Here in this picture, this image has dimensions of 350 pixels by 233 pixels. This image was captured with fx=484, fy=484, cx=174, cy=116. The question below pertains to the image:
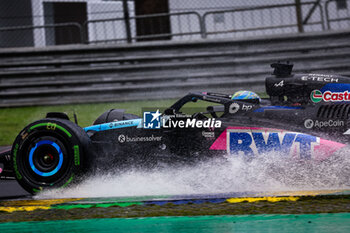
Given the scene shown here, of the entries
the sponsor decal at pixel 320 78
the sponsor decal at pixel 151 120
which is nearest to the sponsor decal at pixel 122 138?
the sponsor decal at pixel 151 120

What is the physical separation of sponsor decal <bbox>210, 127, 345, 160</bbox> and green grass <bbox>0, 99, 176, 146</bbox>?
388cm

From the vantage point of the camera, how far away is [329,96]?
14.7 feet

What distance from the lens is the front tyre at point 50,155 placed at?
13.6 feet

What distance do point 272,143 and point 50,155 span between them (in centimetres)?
192

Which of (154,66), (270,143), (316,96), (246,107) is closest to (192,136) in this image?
(246,107)

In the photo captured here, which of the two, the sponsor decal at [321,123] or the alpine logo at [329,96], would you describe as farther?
the alpine logo at [329,96]

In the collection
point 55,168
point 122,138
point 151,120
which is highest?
point 151,120

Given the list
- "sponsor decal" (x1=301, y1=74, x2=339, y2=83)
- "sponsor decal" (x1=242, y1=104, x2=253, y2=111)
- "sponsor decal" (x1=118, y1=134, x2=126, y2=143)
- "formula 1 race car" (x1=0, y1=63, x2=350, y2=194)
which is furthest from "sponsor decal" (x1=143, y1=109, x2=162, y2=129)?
"sponsor decal" (x1=301, y1=74, x2=339, y2=83)

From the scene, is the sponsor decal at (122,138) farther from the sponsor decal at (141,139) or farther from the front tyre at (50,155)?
the front tyre at (50,155)

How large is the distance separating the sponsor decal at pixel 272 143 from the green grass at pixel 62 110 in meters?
3.88

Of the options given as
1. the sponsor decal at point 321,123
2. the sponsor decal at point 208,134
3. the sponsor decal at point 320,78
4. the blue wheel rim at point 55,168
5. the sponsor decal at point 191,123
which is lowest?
the blue wheel rim at point 55,168

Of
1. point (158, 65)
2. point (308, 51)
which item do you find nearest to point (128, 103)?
point (158, 65)

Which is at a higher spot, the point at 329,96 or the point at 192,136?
the point at 329,96

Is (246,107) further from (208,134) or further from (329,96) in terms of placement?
(329,96)
